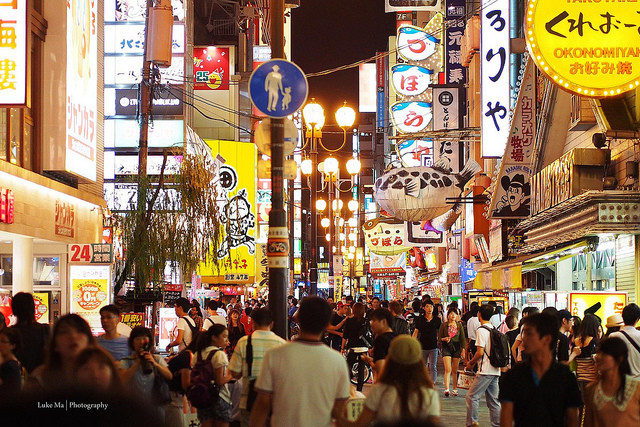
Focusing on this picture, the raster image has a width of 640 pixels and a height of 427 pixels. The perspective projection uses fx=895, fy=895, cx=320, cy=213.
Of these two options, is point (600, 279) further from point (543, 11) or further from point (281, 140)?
point (281, 140)

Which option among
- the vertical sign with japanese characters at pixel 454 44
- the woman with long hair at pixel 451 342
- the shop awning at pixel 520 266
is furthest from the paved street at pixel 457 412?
the vertical sign with japanese characters at pixel 454 44

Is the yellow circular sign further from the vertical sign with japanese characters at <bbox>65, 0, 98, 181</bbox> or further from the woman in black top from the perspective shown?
the vertical sign with japanese characters at <bbox>65, 0, 98, 181</bbox>

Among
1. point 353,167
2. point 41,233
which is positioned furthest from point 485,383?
point 353,167

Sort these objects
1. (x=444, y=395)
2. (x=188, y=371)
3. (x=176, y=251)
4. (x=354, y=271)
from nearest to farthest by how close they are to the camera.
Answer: (x=188, y=371) → (x=444, y=395) → (x=176, y=251) → (x=354, y=271)

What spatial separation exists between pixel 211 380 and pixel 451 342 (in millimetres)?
11148

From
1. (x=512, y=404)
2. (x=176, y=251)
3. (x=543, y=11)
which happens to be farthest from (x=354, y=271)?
(x=512, y=404)

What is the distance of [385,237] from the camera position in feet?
166

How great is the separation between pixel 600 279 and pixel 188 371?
13.2 metres

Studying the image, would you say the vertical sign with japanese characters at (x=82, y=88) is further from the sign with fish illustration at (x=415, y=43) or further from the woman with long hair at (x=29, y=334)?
the sign with fish illustration at (x=415, y=43)

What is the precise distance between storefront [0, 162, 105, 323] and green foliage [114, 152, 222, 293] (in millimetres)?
1346

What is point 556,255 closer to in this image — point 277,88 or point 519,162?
point 519,162

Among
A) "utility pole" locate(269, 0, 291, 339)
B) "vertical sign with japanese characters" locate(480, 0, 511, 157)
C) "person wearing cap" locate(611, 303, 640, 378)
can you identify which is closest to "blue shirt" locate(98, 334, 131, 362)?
"utility pole" locate(269, 0, 291, 339)

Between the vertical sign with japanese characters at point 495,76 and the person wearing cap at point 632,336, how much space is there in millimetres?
13595

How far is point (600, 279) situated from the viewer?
66.6 ft
